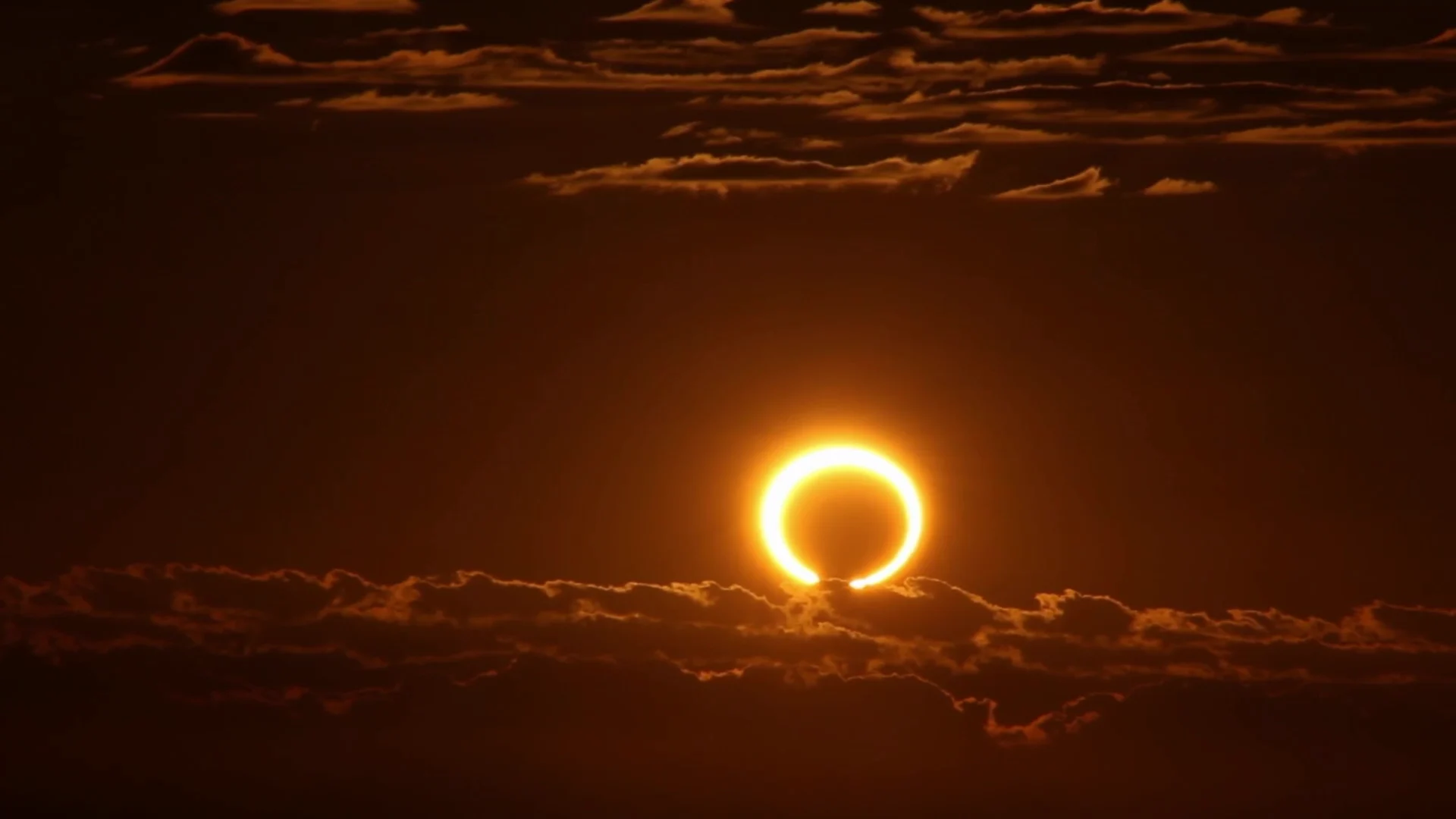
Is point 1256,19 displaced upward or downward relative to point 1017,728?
upward

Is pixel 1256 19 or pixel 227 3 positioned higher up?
pixel 1256 19

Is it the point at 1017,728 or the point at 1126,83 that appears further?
the point at 1017,728

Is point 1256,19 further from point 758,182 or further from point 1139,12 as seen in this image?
point 758,182

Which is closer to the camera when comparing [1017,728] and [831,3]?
[831,3]

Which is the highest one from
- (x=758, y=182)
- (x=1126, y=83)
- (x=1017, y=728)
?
(x=1126, y=83)

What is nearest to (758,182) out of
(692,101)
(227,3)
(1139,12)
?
(692,101)

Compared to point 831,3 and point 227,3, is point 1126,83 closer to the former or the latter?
point 831,3

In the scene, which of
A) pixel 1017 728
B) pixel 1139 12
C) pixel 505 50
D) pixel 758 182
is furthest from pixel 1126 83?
pixel 1017 728

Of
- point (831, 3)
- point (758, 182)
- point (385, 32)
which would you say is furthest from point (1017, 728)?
point (385, 32)
